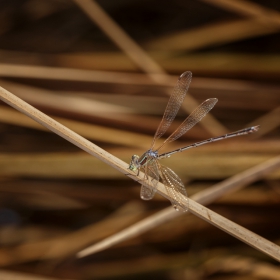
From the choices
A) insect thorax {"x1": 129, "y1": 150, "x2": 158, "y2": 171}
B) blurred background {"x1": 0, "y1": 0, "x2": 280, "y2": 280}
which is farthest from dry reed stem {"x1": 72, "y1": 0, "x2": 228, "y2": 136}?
insect thorax {"x1": 129, "y1": 150, "x2": 158, "y2": 171}

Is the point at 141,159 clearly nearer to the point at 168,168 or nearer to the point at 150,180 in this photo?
the point at 168,168

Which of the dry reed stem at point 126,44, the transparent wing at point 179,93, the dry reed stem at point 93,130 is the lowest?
the transparent wing at point 179,93

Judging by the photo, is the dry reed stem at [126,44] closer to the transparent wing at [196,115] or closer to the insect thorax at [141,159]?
the transparent wing at [196,115]

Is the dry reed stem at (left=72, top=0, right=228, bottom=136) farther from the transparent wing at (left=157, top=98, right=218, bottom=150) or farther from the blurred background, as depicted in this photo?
the transparent wing at (left=157, top=98, right=218, bottom=150)

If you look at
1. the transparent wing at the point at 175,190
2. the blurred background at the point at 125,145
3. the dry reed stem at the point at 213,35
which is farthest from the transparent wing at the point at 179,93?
the dry reed stem at the point at 213,35

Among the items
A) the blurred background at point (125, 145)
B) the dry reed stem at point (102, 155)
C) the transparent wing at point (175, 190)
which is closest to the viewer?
the dry reed stem at point (102, 155)

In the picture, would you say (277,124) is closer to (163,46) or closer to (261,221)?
(261,221)

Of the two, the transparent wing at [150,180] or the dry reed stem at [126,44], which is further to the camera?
the dry reed stem at [126,44]

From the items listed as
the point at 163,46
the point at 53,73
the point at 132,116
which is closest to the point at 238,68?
the point at 163,46
